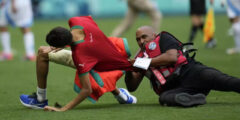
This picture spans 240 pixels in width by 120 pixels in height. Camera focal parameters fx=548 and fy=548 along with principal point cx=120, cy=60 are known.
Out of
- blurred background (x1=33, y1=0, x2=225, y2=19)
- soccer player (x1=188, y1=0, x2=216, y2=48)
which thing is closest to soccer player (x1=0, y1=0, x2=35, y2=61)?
soccer player (x1=188, y1=0, x2=216, y2=48)

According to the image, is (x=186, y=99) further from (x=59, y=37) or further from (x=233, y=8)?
(x=233, y=8)

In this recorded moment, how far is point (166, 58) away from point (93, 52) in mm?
738

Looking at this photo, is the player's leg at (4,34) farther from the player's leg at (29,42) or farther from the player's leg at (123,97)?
the player's leg at (123,97)

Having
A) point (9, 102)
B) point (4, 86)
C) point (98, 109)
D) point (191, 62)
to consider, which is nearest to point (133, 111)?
point (98, 109)

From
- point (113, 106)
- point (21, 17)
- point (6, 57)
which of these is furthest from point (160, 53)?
point (6, 57)

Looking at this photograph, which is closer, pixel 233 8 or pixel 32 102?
pixel 32 102

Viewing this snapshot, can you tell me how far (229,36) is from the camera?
1683 centimetres

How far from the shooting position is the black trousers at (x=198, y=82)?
5566 millimetres

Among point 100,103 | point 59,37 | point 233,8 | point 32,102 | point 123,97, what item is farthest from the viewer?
point 233,8

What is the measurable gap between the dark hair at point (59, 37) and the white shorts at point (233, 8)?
6710 mm

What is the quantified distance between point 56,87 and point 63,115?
2659 mm

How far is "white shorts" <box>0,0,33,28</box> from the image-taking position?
1191 centimetres

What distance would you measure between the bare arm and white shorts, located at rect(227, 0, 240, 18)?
613cm

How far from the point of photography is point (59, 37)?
5270mm
